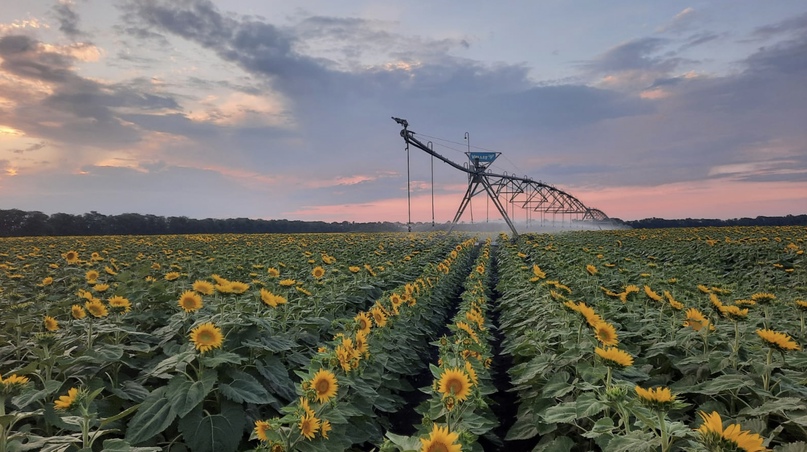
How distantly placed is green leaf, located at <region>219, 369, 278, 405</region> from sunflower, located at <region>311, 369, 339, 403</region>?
388mm

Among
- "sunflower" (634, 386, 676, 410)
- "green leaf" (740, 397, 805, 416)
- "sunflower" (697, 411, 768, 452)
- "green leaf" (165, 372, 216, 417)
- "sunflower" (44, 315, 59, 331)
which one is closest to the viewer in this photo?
"sunflower" (697, 411, 768, 452)

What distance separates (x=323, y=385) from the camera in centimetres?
274

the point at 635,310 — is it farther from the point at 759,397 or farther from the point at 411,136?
the point at 411,136

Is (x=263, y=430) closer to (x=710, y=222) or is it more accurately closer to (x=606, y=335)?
(x=606, y=335)

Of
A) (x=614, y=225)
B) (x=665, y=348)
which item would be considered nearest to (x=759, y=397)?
(x=665, y=348)

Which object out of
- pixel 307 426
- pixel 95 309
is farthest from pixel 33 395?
pixel 307 426

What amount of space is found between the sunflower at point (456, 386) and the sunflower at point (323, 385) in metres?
0.66

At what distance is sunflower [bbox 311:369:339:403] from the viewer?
2717 millimetres

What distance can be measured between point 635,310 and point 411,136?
2241 centimetres

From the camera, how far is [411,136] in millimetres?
26688

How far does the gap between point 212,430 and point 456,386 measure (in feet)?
4.96

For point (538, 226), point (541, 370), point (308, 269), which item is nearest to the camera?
point (541, 370)

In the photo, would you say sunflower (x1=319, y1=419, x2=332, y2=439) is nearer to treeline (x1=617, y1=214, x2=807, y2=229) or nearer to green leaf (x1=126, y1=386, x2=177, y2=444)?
green leaf (x1=126, y1=386, x2=177, y2=444)

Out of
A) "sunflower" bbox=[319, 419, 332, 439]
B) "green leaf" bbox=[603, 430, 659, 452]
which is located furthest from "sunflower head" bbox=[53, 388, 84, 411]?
"green leaf" bbox=[603, 430, 659, 452]
